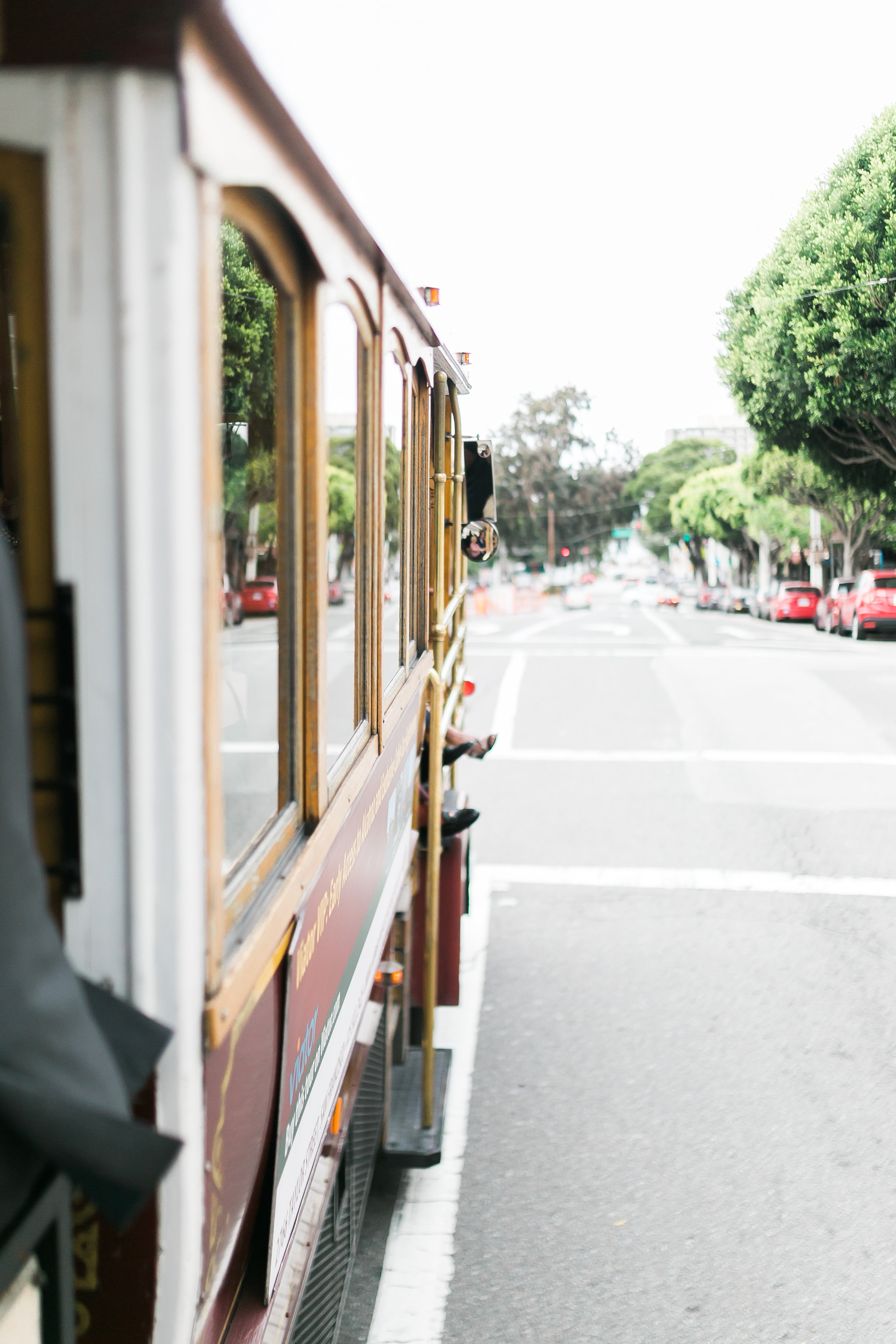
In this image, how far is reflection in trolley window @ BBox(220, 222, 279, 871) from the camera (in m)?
2.05

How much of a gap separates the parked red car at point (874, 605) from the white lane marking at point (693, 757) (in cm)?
1614

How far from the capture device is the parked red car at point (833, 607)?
29.4 metres

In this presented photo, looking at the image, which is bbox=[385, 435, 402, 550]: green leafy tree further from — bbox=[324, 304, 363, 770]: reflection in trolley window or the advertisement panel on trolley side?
the advertisement panel on trolley side

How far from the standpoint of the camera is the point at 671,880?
285 inches

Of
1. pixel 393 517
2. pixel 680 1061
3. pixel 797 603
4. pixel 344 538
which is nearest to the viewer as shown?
pixel 344 538

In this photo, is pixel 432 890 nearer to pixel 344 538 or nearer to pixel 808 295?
pixel 344 538

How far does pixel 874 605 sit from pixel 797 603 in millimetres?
12622

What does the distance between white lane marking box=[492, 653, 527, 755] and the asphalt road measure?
53 centimetres

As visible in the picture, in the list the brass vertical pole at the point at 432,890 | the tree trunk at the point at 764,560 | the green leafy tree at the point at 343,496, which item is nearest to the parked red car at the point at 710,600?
the tree trunk at the point at 764,560

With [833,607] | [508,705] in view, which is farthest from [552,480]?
[508,705]

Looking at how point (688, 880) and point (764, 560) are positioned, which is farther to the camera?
point (764, 560)

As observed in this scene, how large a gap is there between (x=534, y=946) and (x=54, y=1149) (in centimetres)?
530

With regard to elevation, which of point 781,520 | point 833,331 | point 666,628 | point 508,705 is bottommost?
point 508,705

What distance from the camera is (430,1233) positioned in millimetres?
3684
